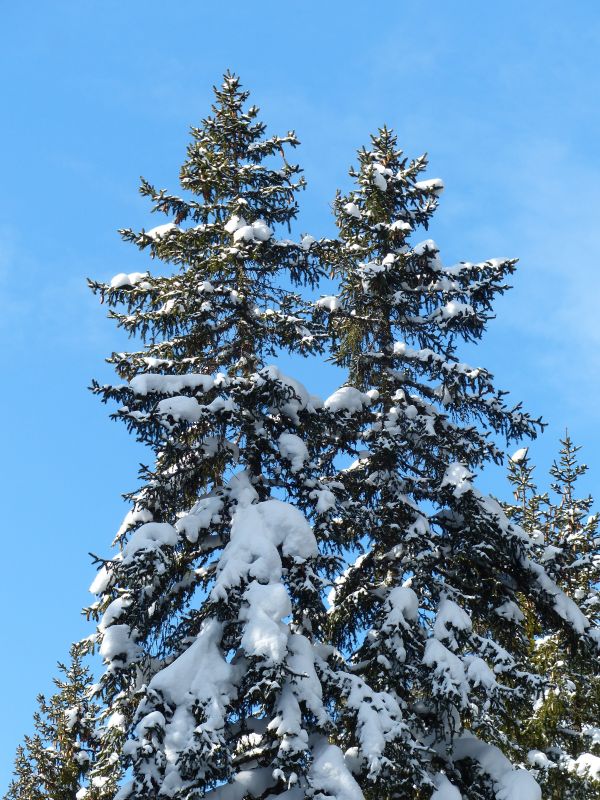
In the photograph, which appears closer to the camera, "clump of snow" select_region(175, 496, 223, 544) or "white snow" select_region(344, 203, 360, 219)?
A: "clump of snow" select_region(175, 496, 223, 544)

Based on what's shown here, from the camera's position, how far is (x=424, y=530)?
46.0 feet

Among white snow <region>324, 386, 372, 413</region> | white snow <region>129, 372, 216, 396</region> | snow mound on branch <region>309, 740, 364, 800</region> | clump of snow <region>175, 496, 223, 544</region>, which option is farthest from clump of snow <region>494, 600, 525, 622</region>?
white snow <region>129, 372, 216, 396</region>

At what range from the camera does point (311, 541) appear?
11570 mm

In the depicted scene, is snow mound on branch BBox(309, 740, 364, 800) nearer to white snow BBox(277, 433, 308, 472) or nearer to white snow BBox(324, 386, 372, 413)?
white snow BBox(277, 433, 308, 472)

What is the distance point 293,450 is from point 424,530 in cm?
264

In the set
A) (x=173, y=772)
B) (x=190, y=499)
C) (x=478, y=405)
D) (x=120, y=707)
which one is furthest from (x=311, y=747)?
(x=478, y=405)

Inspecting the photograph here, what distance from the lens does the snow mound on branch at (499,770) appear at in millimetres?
11883

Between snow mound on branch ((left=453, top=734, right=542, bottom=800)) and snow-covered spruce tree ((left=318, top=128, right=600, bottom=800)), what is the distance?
0.02 meters

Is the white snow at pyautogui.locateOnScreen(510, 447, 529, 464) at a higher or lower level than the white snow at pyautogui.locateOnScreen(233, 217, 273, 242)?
lower

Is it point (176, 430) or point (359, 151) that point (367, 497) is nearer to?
point (176, 430)

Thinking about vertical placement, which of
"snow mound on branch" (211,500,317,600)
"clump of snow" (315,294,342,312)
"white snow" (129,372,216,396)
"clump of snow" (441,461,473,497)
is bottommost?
"snow mound on branch" (211,500,317,600)

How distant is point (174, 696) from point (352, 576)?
5.28 metres

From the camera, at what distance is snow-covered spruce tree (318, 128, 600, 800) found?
1241cm

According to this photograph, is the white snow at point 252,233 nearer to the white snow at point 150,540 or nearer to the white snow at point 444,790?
the white snow at point 150,540
